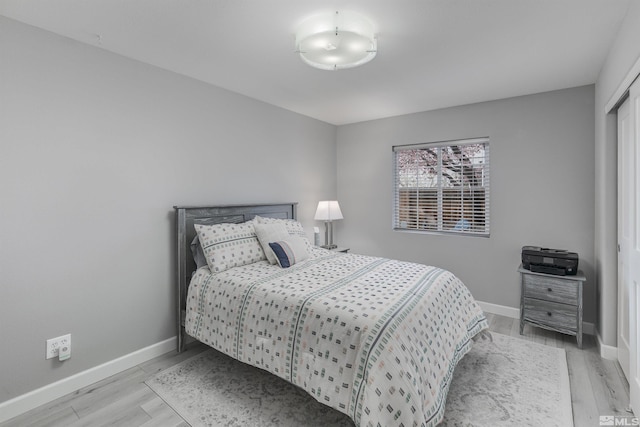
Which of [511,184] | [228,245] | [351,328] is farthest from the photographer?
[511,184]

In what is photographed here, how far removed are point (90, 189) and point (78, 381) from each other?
4.46 ft

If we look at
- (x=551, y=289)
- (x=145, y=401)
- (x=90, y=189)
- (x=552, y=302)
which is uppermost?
(x=90, y=189)

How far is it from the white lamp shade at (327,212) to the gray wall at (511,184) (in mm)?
581

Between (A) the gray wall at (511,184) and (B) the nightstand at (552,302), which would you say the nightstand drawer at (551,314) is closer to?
(B) the nightstand at (552,302)

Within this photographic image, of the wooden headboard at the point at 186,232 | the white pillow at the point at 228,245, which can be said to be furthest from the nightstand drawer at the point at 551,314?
the wooden headboard at the point at 186,232

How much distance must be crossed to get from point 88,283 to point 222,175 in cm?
144

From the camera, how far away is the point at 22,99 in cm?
199

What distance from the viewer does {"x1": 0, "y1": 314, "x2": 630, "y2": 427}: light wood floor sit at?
6.29 ft

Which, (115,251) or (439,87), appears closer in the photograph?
(115,251)

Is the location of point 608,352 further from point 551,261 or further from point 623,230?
point 623,230

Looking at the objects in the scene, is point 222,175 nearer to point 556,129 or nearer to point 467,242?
point 467,242

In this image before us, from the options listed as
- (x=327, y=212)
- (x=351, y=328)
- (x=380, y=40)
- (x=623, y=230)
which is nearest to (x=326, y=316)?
(x=351, y=328)

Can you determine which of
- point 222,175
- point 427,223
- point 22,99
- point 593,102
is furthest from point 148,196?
point 593,102

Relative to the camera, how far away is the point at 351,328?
1.69m
